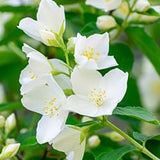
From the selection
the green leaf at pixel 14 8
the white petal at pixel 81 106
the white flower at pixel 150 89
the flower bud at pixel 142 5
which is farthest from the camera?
the white flower at pixel 150 89

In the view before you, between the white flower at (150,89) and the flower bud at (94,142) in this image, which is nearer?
the flower bud at (94,142)

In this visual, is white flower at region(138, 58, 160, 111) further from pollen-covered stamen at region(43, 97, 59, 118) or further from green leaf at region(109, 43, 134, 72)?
pollen-covered stamen at region(43, 97, 59, 118)

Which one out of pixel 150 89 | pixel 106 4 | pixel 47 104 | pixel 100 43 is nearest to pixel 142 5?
pixel 106 4

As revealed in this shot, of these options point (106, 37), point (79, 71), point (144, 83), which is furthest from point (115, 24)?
point (144, 83)

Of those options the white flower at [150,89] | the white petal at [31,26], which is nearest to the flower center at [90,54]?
the white petal at [31,26]

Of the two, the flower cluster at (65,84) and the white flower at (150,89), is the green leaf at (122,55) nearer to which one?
the flower cluster at (65,84)

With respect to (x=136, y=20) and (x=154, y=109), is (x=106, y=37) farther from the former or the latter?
(x=154, y=109)

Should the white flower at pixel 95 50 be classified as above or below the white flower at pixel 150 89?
above
